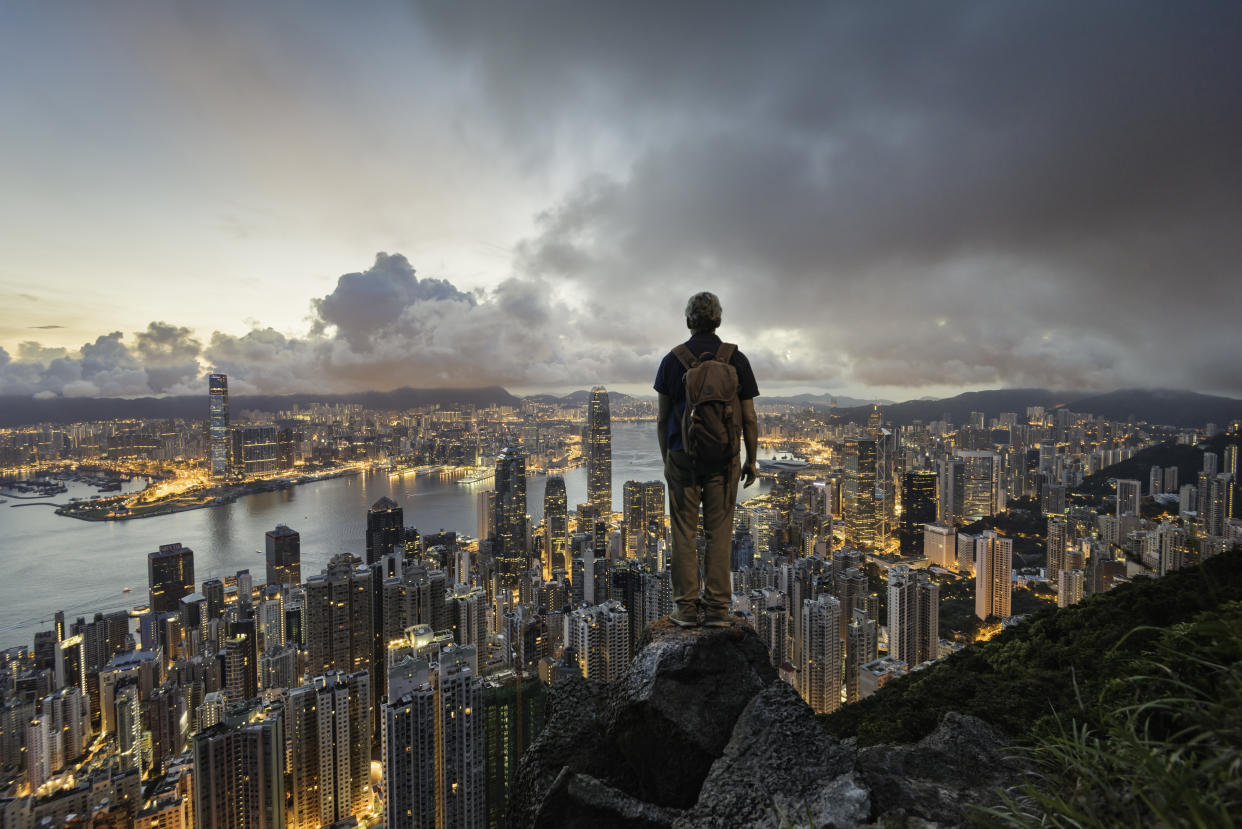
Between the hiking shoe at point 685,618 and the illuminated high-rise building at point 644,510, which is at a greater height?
the hiking shoe at point 685,618

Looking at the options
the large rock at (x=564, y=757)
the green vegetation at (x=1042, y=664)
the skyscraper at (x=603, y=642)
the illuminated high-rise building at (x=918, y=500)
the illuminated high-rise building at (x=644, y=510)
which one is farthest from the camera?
the illuminated high-rise building at (x=918, y=500)

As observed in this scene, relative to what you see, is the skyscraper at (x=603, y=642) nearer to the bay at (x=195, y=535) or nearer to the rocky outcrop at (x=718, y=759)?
the rocky outcrop at (x=718, y=759)

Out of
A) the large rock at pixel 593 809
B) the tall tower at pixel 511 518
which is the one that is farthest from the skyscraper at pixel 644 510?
the large rock at pixel 593 809

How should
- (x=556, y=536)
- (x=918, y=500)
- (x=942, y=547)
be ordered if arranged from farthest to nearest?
(x=918, y=500) < (x=556, y=536) < (x=942, y=547)

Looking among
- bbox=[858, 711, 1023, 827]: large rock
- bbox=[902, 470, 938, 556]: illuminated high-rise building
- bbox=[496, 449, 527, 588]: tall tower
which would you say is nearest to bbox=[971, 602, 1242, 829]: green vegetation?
bbox=[858, 711, 1023, 827]: large rock

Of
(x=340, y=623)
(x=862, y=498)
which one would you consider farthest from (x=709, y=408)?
(x=862, y=498)

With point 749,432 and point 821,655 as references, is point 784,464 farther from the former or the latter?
point 749,432
